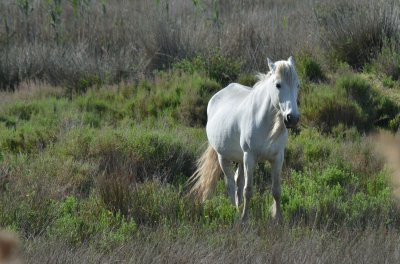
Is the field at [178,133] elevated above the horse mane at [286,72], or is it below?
below

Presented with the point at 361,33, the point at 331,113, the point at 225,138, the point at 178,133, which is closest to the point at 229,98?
the point at 225,138

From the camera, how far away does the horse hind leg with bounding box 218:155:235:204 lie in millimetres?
6617

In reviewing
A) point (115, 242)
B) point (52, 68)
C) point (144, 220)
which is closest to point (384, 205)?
point (144, 220)

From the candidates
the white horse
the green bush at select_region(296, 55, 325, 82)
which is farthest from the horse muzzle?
the green bush at select_region(296, 55, 325, 82)

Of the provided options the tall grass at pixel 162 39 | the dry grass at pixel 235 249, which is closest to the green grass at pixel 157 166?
the dry grass at pixel 235 249

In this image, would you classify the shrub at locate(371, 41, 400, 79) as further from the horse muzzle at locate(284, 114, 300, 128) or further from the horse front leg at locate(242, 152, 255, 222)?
the horse muzzle at locate(284, 114, 300, 128)

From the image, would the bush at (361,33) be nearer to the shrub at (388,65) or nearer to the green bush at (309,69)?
the shrub at (388,65)

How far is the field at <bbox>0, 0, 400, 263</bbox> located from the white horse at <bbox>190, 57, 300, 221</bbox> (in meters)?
0.23

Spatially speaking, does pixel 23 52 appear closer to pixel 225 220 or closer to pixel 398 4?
pixel 398 4

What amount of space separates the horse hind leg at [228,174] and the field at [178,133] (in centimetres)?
14

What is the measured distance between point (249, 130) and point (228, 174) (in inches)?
39.3

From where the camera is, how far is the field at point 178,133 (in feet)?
15.8

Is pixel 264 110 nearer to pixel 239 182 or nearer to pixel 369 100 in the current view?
pixel 239 182

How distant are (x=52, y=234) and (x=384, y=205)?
291 cm
